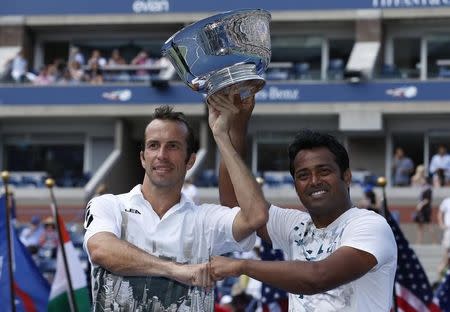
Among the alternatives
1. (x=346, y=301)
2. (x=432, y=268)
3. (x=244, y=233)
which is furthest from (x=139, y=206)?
(x=432, y=268)

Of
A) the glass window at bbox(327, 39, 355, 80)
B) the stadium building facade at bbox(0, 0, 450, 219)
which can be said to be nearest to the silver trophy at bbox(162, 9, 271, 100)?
the stadium building facade at bbox(0, 0, 450, 219)

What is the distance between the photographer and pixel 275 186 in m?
25.6

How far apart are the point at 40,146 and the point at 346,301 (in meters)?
27.5

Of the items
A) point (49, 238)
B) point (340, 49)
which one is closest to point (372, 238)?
point (49, 238)

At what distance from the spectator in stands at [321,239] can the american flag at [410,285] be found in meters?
4.74

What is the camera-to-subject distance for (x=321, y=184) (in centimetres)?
473

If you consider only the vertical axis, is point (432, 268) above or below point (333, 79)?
below

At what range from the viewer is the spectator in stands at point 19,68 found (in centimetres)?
2981

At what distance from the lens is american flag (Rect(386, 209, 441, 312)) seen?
31.7 feet

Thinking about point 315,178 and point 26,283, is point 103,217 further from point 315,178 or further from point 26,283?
point 26,283

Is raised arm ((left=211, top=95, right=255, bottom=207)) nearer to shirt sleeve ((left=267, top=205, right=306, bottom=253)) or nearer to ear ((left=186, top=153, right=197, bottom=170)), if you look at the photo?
ear ((left=186, top=153, right=197, bottom=170))

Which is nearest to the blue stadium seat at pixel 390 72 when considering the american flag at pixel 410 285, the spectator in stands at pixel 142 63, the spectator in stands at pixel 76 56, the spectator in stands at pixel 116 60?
the spectator in stands at pixel 142 63

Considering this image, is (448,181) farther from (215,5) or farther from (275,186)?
(215,5)

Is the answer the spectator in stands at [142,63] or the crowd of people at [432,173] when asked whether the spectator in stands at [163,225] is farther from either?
the spectator in stands at [142,63]
